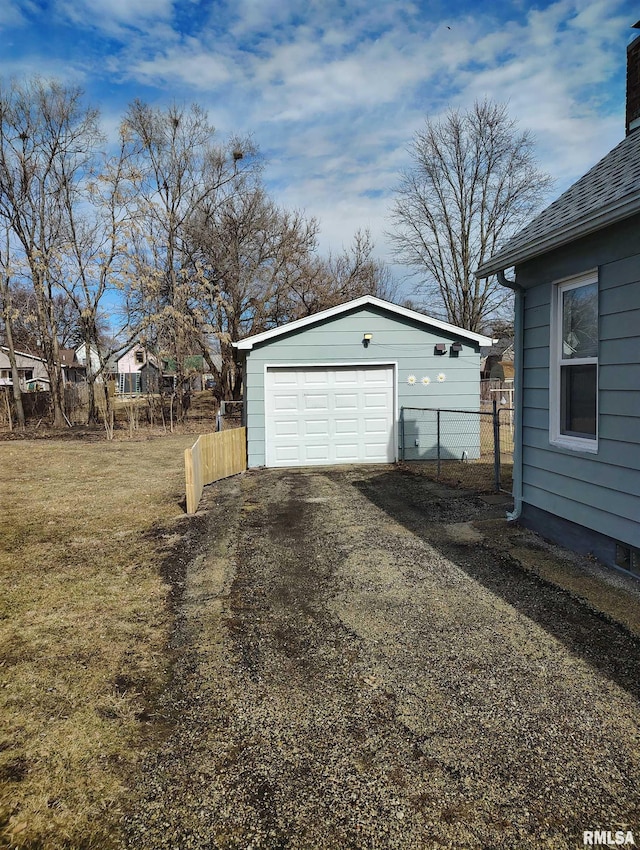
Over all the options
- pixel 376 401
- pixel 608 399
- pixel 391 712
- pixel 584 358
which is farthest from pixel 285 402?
pixel 391 712

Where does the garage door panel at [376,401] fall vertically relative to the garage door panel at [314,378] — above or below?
below

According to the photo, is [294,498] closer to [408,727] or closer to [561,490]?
[561,490]

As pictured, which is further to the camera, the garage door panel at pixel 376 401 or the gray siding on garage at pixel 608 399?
the garage door panel at pixel 376 401

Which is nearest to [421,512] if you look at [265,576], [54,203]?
[265,576]

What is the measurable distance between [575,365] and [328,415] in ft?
20.9

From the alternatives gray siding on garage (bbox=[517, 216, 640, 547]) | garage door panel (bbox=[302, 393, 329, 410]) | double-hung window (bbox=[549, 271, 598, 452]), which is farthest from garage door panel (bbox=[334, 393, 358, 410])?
double-hung window (bbox=[549, 271, 598, 452])

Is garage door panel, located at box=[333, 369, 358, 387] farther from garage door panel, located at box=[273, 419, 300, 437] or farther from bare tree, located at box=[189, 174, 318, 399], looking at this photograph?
bare tree, located at box=[189, 174, 318, 399]

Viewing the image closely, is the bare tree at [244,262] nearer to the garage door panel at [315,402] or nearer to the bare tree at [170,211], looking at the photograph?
the bare tree at [170,211]

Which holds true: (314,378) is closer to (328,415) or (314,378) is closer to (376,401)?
(328,415)

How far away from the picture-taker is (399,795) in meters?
1.97

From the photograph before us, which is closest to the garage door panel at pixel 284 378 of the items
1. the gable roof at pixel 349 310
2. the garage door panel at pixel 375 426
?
the gable roof at pixel 349 310

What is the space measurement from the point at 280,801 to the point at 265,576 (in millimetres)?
2558

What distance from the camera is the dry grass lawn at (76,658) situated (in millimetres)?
1979

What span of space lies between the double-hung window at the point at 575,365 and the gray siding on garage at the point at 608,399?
98 mm
